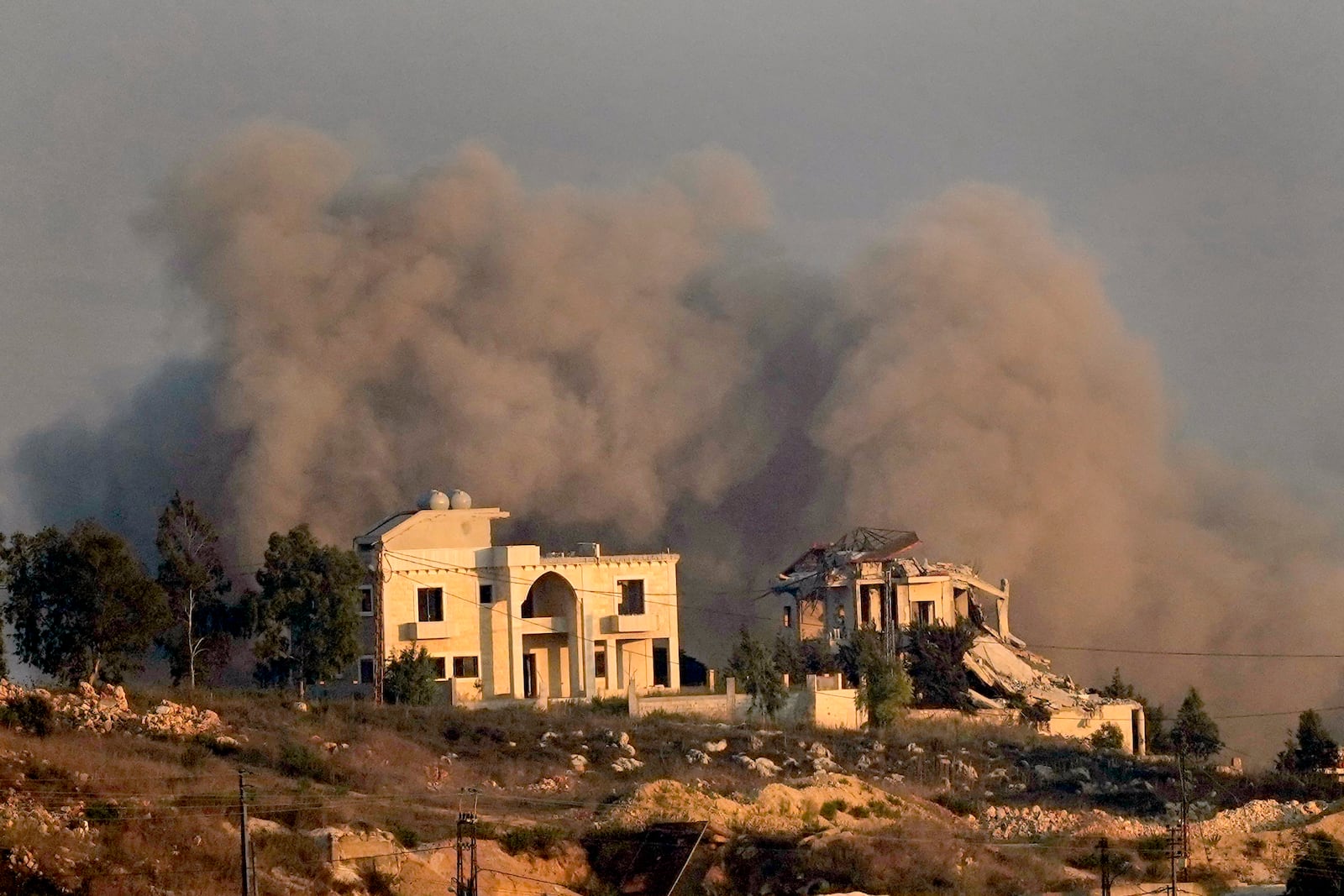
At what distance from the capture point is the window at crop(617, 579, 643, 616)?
155ft

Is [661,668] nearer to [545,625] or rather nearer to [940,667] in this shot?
[545,625]

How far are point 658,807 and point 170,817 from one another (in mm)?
6893

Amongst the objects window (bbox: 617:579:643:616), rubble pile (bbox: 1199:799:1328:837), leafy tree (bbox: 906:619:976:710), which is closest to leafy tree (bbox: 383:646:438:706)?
window (bbox: 617:579:643:616)

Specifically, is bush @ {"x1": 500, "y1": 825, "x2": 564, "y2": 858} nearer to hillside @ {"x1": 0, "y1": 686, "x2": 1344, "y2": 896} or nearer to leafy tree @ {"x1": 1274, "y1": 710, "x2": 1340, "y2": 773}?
hillside @ {"x1": 0, "y1": 686, "x2": 1344, "y2": 896}

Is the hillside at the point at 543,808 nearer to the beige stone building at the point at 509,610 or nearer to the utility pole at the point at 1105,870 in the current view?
the utility pole at the point at 1105,870

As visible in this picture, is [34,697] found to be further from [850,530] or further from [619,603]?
[850,530]

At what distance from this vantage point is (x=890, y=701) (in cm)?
4466

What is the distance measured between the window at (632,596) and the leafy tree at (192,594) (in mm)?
8237

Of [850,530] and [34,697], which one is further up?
[850,530]

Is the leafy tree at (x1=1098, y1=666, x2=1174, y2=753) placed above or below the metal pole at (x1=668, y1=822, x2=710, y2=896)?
above

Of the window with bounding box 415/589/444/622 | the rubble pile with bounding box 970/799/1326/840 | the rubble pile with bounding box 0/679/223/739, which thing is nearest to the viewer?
the rubble pile with bounding box 0/679/223/739

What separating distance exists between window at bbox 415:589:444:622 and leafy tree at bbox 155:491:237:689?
155 inches

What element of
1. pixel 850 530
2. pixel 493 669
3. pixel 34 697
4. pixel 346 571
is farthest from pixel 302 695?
pixel 850 530

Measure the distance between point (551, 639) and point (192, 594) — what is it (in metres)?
8.10
